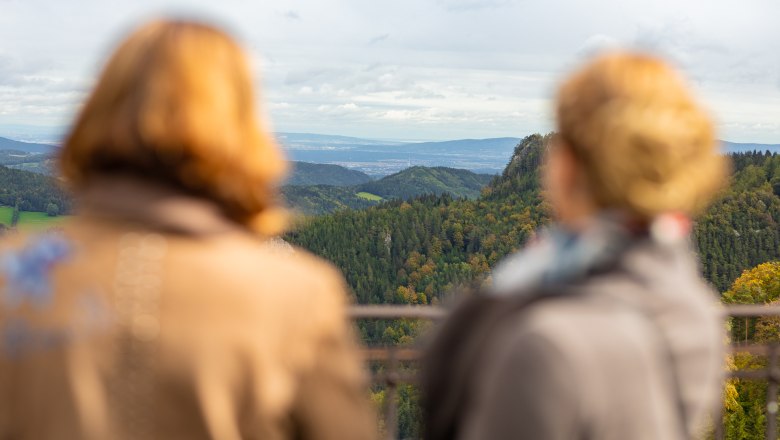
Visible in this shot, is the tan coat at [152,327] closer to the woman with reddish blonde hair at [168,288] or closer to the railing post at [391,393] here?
the woman with reddish blonde hair at [168,288]

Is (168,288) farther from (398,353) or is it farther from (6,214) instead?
(6,214)

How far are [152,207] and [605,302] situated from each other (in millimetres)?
950

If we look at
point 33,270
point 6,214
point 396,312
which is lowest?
point 6,214

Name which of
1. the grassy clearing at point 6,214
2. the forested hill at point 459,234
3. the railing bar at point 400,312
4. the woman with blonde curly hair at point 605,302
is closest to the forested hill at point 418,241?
the forested hill at point 459,234

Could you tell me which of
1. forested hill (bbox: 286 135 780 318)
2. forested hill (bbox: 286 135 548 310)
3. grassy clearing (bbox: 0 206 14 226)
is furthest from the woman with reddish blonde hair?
grassy clearing (bbox: 0 206 14 226)

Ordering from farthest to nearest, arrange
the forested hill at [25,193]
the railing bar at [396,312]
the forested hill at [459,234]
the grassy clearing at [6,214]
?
the forested hill at [25,193] → the grassy clearing at [6,214] → the forested hill at [459,234] → the railing bar at [396,312]

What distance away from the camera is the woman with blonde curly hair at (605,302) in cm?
184

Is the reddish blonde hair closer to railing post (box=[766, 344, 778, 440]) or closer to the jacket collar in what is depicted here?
the jacket collar

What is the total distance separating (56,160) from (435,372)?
98cm

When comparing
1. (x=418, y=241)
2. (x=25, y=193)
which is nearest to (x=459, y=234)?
(x=418, y=241)

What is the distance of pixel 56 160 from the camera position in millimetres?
2084

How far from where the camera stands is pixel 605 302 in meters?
1.93

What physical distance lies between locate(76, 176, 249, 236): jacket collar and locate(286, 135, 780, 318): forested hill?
343 ft

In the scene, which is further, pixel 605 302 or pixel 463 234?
pixel 463 234
